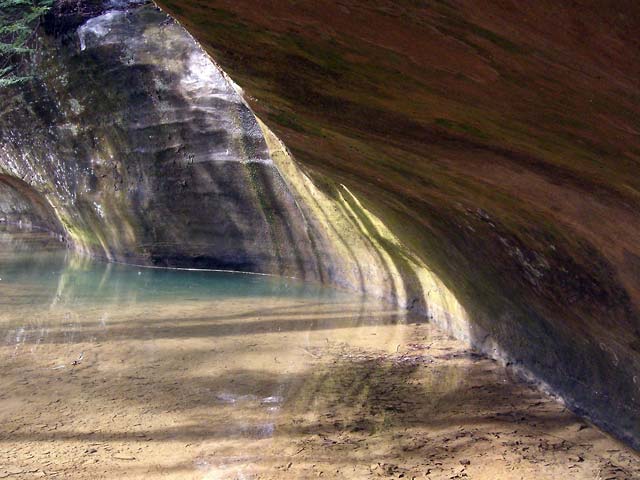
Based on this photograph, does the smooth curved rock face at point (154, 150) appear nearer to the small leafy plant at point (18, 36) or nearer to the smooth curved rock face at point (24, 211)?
the small leafy plant at point (18, 36)

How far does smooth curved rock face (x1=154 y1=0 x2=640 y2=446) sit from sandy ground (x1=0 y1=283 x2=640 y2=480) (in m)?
0.47

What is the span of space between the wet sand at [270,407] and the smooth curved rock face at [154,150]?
198 inches

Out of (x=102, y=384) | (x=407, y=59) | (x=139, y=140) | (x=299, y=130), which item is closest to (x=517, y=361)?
(x=299, y=130)

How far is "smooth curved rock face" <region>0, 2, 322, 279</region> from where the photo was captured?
1205cm

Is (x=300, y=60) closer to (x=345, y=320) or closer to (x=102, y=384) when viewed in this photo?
(x=102, y=384)

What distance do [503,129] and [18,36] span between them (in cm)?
1286

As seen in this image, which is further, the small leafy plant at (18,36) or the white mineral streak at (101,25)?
the small leafy plant at (18,36)

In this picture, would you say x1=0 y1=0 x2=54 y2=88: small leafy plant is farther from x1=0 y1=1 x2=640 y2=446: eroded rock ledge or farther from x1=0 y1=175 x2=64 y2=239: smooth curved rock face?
x1=0 y1=175 x2=64 y2=239: smooth curved rock face

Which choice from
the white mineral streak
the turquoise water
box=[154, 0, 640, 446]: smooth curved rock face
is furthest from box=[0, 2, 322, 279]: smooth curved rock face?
box=[154, 0, 640, 446]: smooth curved rock face

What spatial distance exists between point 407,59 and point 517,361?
3.86 meters

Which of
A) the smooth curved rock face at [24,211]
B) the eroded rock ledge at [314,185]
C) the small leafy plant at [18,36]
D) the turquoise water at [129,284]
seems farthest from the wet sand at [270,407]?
the smooth curved rock face at [24,211]

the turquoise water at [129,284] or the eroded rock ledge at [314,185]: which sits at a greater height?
the eroded rock ledge at [314,185]

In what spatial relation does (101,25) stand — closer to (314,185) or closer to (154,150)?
(154,150)

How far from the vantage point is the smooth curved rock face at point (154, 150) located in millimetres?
12055
